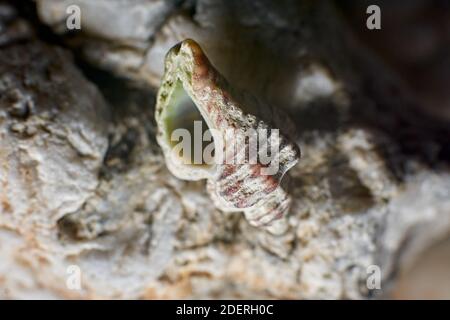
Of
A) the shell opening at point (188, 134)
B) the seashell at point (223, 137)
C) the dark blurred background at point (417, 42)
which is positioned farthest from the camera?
the dark blurred background at point (417, 42)

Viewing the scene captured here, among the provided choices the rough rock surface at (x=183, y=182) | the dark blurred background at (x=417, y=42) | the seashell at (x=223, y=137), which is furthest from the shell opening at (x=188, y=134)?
the dark blurred background at (x=417, y=42)

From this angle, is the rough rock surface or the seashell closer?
the seashell

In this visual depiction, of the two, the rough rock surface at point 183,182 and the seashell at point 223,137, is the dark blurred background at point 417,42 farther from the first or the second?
the seashell at point 223,137

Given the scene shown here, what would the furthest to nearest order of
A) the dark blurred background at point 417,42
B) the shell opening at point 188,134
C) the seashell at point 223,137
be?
1. the dark blurred background at point 417,42
2. the shell opening at point 188,134
3. the seashell at point 223,137

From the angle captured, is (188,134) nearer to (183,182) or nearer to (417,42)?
(183,182)

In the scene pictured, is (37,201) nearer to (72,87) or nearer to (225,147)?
(72,87)

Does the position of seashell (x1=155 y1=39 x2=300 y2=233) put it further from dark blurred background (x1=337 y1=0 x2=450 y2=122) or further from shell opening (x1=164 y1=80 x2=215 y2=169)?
dark blurred background (x1=337 y1=0 x2=450 y2=122)

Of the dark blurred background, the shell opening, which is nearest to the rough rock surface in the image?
the shell opening
